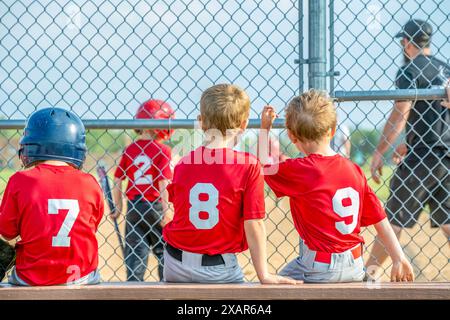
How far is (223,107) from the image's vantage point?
349cm

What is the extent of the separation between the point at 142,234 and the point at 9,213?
2.86 m

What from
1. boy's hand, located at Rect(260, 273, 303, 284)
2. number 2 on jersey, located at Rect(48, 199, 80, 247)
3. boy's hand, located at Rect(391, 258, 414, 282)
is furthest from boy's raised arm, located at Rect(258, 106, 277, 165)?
number 2 on jersey, located at Rect(48, 199, 80, 247)

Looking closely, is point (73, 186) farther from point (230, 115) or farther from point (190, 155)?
point (230, 115)

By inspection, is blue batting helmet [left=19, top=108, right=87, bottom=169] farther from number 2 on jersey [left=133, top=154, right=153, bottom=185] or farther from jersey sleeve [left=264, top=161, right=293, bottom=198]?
number 2 on jersey [left=133, top=154, right=153, bottom=185]

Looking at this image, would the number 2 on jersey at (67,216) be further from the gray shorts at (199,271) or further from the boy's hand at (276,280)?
the boy's hand at (276,280)

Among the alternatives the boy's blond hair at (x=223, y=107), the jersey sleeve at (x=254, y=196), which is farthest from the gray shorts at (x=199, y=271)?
the boy's blond hair at (x=223, y=107)

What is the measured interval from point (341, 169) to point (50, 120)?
1357 mm

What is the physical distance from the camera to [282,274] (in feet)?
11.8

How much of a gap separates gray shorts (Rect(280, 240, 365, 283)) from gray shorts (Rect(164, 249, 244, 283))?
297 millimetres

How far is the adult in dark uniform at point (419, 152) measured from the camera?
17.0ft

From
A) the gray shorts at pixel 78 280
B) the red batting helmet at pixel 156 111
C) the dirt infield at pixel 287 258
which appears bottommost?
the dirt infield at pixel 287 258

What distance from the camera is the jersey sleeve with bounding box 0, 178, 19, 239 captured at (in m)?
3.39
